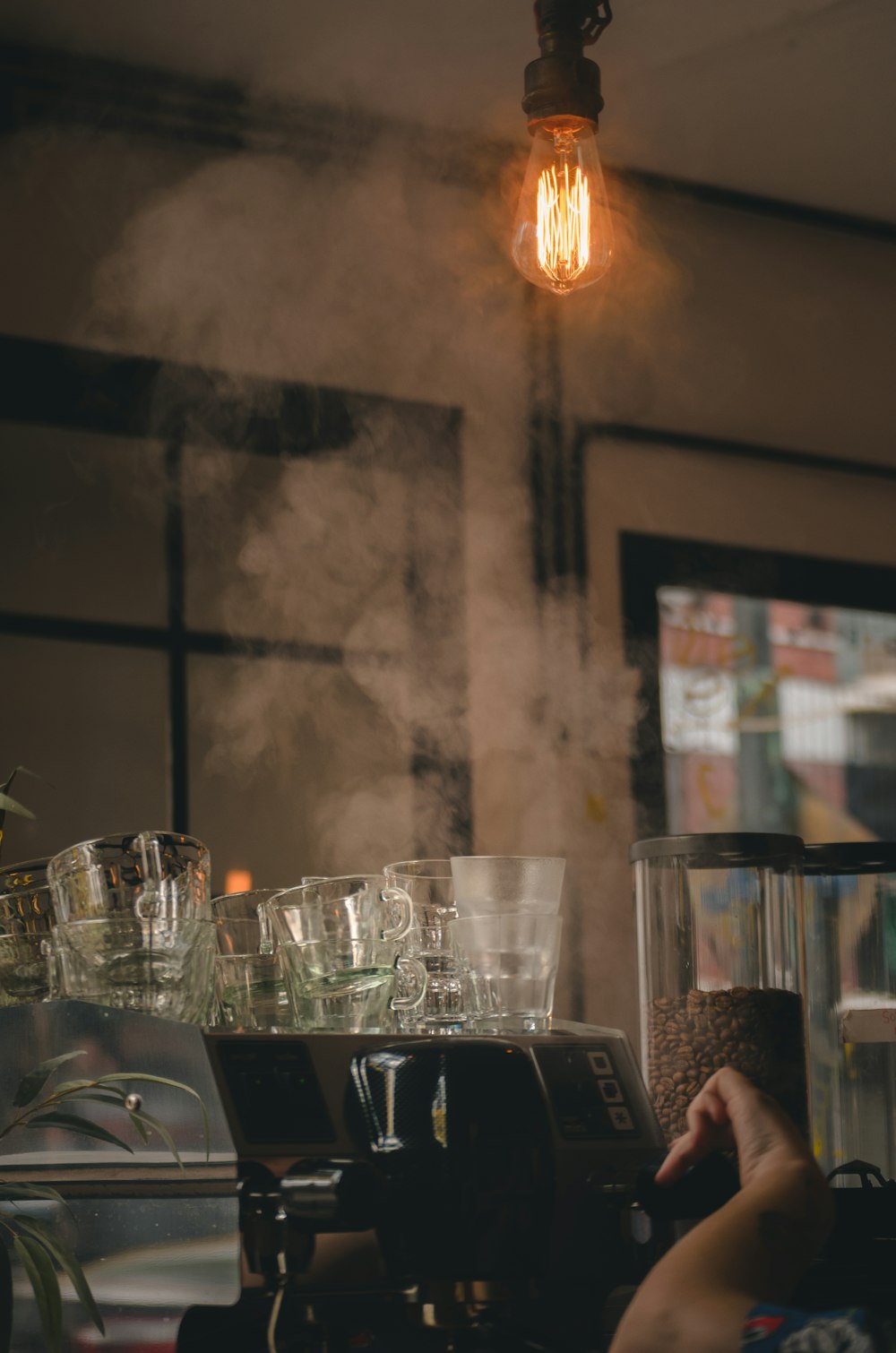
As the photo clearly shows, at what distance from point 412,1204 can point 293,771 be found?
1.64 meters

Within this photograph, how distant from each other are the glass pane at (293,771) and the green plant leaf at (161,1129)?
1.47 metres

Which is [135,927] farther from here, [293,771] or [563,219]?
[293,771]

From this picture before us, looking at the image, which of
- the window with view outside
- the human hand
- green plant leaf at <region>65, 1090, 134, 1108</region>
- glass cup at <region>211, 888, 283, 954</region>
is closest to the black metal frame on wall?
the window with view outside

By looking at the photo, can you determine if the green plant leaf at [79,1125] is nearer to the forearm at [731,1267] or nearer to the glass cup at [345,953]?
the glass cup at [345,953]

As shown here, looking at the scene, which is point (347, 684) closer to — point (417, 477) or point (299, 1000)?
point (417, 477)

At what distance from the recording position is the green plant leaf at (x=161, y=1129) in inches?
40.1

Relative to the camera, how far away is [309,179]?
279cm

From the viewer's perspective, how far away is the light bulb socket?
141cm

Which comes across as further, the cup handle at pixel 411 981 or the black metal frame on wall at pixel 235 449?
the black metal frame on wall at pixel 235 449

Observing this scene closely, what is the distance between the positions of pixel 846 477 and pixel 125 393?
1630mm

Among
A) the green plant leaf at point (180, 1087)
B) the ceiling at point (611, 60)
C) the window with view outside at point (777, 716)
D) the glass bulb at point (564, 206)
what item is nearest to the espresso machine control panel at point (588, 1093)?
the green plant leaf at point (180, 1087)

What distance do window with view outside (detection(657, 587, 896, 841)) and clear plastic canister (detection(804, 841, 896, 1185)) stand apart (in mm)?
1536

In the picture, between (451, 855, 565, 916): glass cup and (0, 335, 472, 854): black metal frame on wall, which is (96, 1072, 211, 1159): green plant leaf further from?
(0, 335, 472, 854): black metal frame on wall

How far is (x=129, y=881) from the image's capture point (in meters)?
1.18
